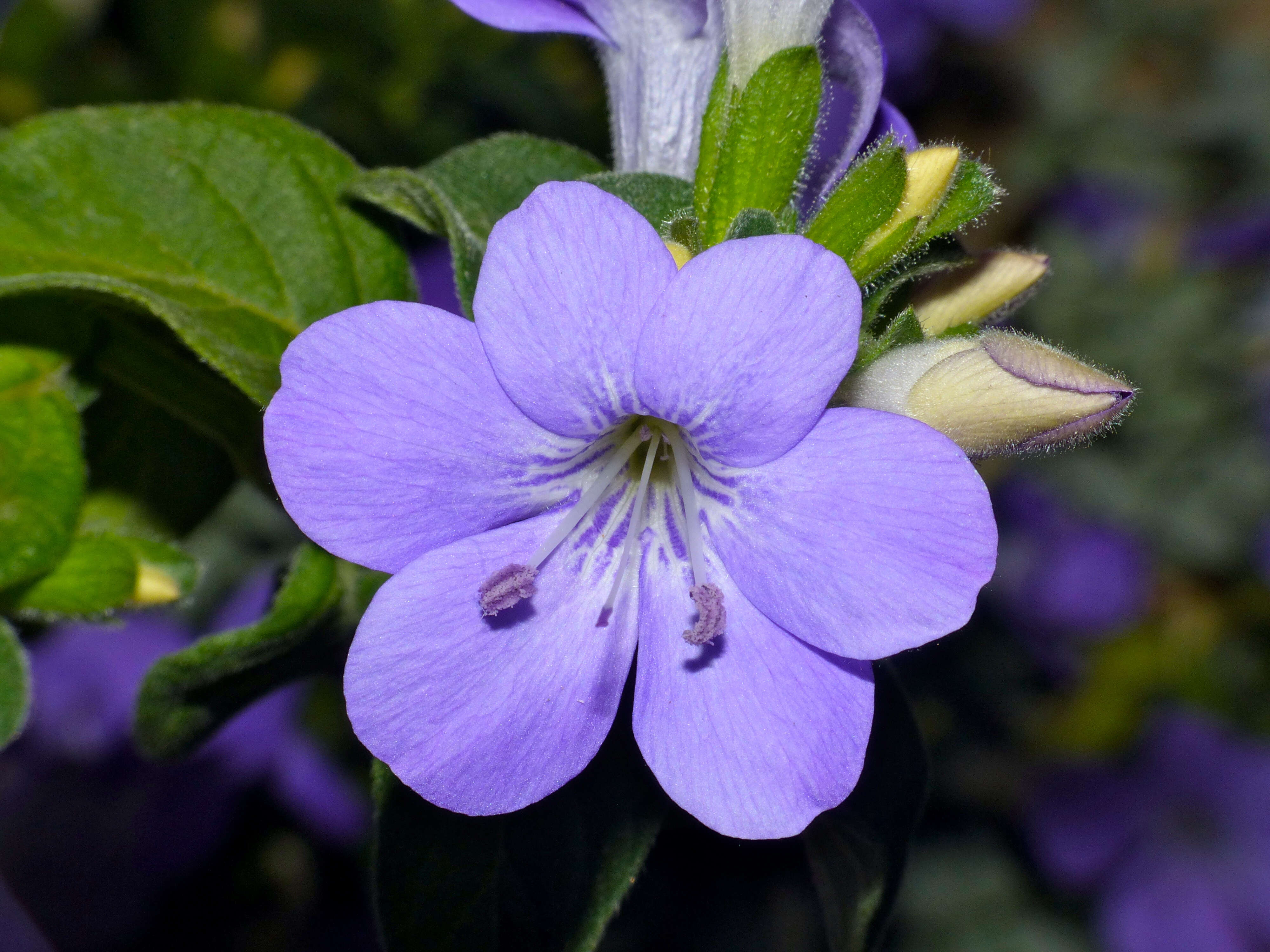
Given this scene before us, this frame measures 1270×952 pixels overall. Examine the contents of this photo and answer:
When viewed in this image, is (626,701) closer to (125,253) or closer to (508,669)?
(508,669)

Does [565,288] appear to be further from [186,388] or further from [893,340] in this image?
[186,388]

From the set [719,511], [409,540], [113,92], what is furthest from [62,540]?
[113,92]

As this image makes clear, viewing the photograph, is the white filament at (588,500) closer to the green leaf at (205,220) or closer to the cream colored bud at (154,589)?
the green leaf at (205,220)

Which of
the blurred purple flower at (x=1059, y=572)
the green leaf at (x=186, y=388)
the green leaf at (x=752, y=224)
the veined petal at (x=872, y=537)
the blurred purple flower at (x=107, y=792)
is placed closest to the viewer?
the veined petal at (x=872, y=537)

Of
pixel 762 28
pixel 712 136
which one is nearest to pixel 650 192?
pixel 712 136

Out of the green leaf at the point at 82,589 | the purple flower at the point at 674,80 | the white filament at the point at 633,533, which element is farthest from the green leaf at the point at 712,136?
the green leaf at the point at 82,589

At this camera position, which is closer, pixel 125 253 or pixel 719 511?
pixel 719 511

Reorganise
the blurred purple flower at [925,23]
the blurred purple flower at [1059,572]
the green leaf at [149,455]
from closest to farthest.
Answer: the green leaf at [149,455] → the blurred purple flower at [925,23] → the blurred purple flower at [1059,572]

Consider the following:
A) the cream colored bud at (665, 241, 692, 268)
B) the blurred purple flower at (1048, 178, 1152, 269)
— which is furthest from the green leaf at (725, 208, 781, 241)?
the blurred purple flower at (1048, 178, 1152, 269)
